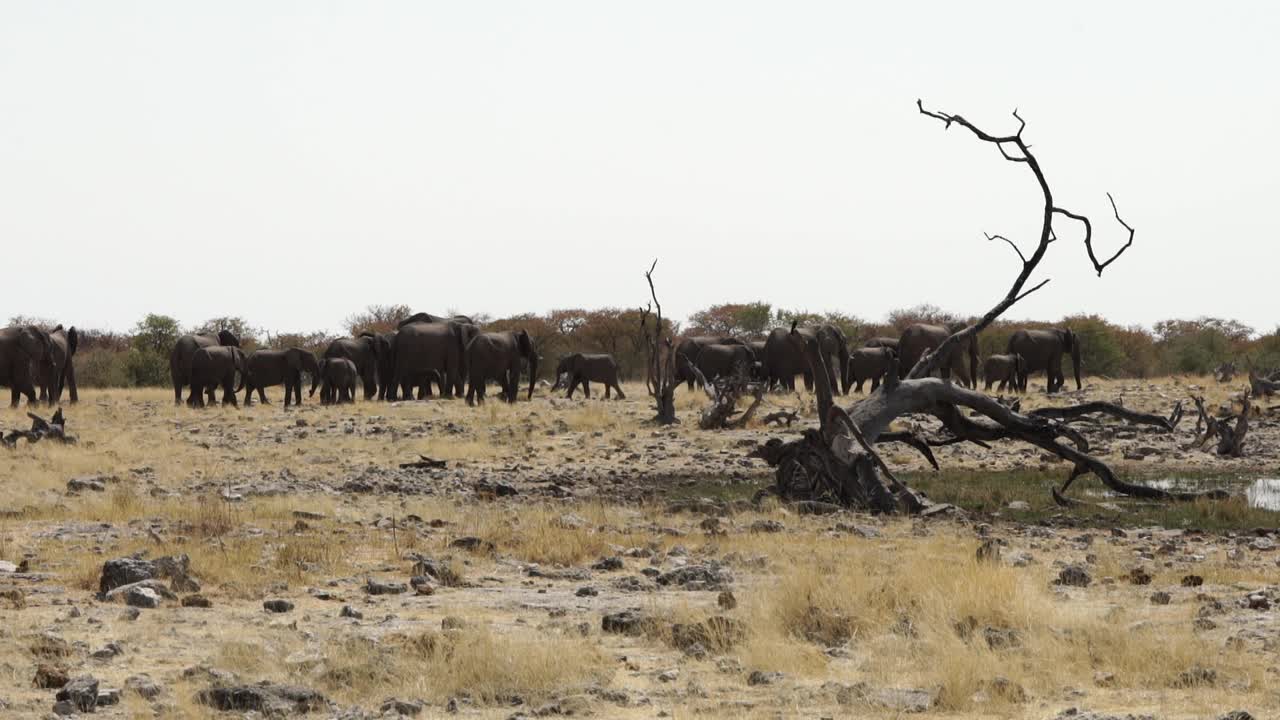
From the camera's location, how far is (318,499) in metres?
17.0

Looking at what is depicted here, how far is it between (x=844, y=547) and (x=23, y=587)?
20.8 ft

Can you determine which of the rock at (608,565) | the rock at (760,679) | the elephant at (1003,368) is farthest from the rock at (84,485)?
the elephant at (1003,368)

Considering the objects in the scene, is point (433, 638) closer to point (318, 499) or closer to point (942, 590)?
Result: point (942, 590)

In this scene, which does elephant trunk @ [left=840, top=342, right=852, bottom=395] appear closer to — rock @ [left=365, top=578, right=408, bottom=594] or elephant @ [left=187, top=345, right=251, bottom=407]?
elephant @ [left=187, top=345, right=251, bottom=407]

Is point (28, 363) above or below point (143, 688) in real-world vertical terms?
above

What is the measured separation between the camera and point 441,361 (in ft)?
131

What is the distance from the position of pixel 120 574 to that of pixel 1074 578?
6568mm

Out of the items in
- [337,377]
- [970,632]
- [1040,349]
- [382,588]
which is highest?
[1040,349]

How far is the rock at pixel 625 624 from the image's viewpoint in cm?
941

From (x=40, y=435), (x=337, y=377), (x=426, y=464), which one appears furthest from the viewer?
(x=337, y=377)

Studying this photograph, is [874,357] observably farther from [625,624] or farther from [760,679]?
[760,679]

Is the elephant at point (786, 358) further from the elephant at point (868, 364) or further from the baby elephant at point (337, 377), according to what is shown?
the baby elephant at point (337, 377)

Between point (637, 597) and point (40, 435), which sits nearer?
point (637, 597)

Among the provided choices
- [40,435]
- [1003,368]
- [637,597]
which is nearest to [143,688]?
[637,597]
